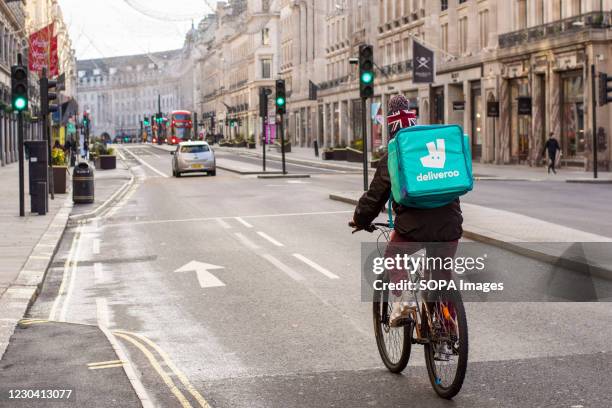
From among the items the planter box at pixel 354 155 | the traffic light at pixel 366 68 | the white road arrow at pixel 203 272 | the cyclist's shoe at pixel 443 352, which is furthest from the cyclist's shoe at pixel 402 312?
the planter box at pixel 354 155

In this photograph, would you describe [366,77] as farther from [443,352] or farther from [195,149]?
[195,149]

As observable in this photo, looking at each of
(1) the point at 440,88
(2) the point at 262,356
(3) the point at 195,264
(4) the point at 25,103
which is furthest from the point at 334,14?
(2) the point at 262,356

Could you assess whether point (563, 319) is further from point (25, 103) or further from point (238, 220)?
point (25, 103)

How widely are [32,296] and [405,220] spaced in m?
5.81

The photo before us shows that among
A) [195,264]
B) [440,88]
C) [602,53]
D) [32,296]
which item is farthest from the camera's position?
[440,88]

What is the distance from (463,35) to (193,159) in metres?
21.8

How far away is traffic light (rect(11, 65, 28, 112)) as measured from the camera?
21.5 m

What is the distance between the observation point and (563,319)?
889 cm

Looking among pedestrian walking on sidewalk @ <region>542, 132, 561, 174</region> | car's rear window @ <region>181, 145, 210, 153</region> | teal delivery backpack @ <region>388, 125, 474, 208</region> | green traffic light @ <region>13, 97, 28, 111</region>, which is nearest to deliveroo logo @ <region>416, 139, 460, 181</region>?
teal delivery backpack @ <region>388, 125, 474, 208</region>

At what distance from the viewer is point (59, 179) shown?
30.9 metres

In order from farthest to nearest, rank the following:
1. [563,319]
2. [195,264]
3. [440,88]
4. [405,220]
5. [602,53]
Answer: [440,88] < [602,53] < [195,264] < [563,319] < [405,220]

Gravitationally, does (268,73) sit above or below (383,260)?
above

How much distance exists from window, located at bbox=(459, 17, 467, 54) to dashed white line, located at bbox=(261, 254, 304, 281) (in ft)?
151

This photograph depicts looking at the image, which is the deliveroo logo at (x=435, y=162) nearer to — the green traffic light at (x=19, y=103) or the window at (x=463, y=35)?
Result: the green traffic light at (x=19, y=103)
